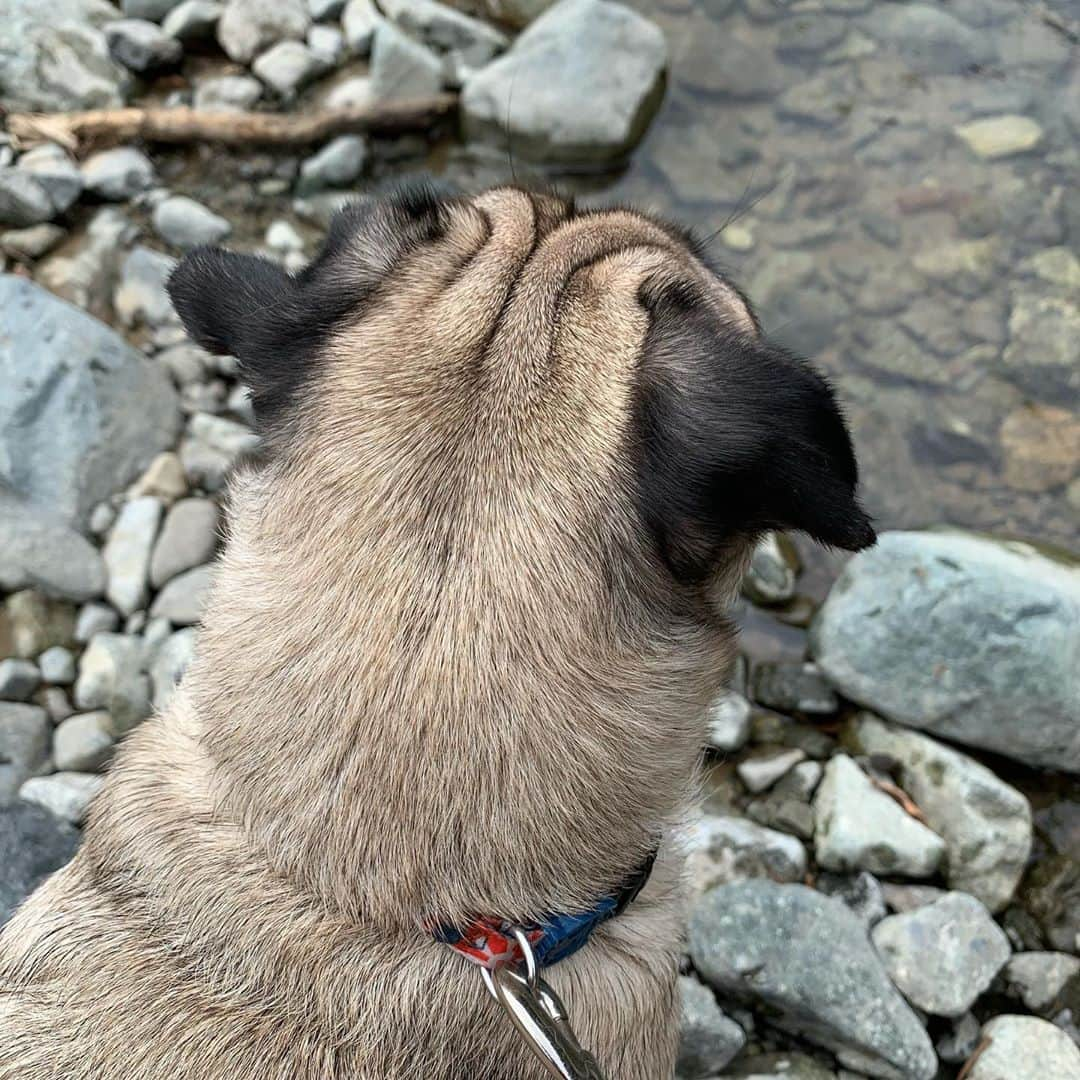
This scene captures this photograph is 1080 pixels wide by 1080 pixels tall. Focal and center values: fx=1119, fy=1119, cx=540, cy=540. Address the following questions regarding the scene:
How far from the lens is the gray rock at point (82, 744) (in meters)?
3.68

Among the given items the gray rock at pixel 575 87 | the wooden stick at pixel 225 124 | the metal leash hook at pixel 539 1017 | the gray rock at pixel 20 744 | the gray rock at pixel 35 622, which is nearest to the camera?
the metal leash hook at pixel 539 1017

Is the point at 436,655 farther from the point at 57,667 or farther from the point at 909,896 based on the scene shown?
the point at 57,667

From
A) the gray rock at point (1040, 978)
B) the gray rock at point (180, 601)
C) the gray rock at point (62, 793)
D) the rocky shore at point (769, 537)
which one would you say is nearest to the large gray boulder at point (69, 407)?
the rocky shore at point (769, 537)

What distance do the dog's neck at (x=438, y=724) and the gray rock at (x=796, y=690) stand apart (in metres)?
2.07

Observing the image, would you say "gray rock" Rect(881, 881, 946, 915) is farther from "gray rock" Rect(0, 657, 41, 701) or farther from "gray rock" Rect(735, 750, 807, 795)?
"gray rock" Rect(0, 657, 41, 701)

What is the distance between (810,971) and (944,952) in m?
0.45

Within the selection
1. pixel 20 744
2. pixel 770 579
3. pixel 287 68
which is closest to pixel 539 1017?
pixel 20 744

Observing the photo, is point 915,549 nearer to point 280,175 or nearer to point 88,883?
point 88,883

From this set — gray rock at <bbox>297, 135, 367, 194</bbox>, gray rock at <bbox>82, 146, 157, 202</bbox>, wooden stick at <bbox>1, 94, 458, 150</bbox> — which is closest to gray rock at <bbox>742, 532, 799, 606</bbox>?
gray rock at <bbox>297, 135, 367, 194</bbox>

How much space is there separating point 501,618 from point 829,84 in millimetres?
4765

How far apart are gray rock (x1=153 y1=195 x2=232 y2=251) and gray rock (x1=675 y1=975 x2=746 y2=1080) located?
370cm

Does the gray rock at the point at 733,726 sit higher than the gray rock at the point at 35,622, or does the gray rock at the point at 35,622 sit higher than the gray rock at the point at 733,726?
the gray rock at the point at 35,622

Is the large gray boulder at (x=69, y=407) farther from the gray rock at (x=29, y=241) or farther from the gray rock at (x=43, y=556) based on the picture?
the gray rock at (x=29, y=241)

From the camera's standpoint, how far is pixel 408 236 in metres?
2.23
